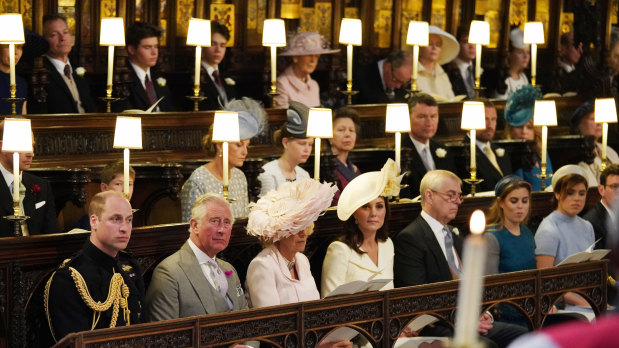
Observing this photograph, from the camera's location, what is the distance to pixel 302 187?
5.00 metres

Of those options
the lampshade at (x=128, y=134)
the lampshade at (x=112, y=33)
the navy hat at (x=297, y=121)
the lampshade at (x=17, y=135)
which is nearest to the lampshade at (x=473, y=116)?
the navy hat at (x=297, y=121)

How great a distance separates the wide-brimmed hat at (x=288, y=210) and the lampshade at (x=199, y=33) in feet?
9.84

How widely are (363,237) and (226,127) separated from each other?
3.19 feet

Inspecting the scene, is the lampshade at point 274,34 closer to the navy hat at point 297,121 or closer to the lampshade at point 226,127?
the navy hat at point 297,121

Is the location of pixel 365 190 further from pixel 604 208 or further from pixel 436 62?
pixel 436 62

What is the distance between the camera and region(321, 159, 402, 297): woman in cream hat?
5285 mm

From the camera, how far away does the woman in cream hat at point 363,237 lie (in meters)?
5.29

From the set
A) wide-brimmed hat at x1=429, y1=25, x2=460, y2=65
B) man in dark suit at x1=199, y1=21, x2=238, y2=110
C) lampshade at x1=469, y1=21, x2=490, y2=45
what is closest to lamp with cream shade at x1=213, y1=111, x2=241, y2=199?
man in dark suit at x1=199, y1=21, x2=238, y2=110

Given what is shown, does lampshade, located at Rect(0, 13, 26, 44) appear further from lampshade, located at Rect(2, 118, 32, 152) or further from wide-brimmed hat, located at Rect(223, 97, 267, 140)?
lampshade, located at Rect(2, 118, 32, 152)

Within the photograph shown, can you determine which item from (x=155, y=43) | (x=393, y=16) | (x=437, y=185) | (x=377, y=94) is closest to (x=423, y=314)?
(x=437, y=185)

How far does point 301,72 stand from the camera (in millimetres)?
8875

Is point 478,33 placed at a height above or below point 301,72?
above

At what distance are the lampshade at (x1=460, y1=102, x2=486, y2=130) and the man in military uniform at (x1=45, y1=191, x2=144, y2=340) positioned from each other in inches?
134

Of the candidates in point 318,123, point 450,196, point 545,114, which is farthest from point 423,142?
point 450,196
